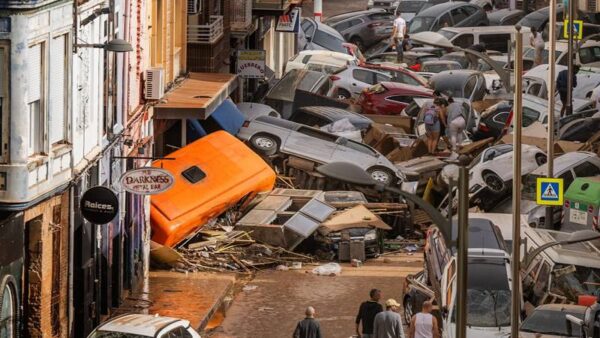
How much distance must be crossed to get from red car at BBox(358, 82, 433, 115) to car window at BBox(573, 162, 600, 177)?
40.0ft

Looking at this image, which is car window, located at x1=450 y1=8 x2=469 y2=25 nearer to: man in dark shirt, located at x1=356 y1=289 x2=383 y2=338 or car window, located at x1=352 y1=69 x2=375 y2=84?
car window, located at x1=352 y1=69 x2=375 y2=84

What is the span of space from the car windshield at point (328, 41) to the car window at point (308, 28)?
0.27 metres

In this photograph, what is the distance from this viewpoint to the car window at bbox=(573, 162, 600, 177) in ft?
129

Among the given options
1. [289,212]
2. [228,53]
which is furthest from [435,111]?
[289,212]

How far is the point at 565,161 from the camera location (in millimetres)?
39781

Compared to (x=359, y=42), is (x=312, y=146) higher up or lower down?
lower down

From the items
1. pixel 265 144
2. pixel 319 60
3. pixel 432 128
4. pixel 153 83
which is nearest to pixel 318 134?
pixel 265 144

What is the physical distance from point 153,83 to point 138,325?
963cm

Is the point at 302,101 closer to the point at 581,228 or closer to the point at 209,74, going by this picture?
the point at 209,74

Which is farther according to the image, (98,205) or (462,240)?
(98,205)

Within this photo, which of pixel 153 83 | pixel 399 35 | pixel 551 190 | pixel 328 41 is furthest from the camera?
pixel 328 41

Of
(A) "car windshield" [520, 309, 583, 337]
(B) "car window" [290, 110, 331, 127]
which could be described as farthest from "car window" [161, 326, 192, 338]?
(B) "car window" [290, 110, 331, 127]

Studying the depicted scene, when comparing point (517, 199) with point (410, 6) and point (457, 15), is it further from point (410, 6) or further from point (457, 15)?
point (410, 6)


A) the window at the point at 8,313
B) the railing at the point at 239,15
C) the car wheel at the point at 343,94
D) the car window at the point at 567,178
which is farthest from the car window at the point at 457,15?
the window at the point at 8,313
